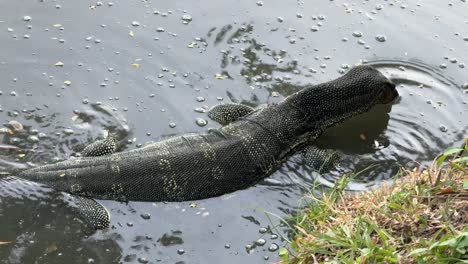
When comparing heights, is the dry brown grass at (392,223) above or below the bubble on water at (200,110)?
above

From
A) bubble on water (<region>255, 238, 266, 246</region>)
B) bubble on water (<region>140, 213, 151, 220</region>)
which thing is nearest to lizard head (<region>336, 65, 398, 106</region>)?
bubble on water (<region>255, 238, 266, 246</region>)

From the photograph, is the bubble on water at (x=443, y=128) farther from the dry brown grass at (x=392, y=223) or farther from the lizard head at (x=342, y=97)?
the dry brown grass at (x=392, y=223)

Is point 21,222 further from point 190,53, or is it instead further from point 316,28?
point 316,28

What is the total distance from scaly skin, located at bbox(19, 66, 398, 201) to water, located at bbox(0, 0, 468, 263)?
6.6 inches

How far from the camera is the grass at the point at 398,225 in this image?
15.4 ft

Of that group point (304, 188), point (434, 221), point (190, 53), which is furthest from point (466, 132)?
point (190, 53)

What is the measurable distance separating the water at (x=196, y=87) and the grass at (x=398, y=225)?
25.3 inches

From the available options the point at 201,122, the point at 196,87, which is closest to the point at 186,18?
the point at 196,87

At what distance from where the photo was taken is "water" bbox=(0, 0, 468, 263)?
21.5 feet

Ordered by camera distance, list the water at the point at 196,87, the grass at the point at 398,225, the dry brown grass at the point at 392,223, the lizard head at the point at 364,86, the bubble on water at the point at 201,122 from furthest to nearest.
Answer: the lizard head at the point at 364,86 < the bubble on water at the point at 201,122 < the water at the point at 196,87 < the dry brown grass at the point at 392,223 < the grass at the point at 398,225

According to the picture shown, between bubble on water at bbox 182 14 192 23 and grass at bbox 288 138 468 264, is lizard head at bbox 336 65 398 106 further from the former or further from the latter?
bubble on water at bbox 182 14 192 23

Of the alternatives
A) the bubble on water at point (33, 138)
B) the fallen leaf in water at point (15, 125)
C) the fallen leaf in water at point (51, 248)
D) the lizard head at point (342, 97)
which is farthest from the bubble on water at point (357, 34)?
the fallen leaf in water at point (51, 248)

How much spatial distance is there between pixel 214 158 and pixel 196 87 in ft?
5.70

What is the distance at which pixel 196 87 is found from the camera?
334 inches
